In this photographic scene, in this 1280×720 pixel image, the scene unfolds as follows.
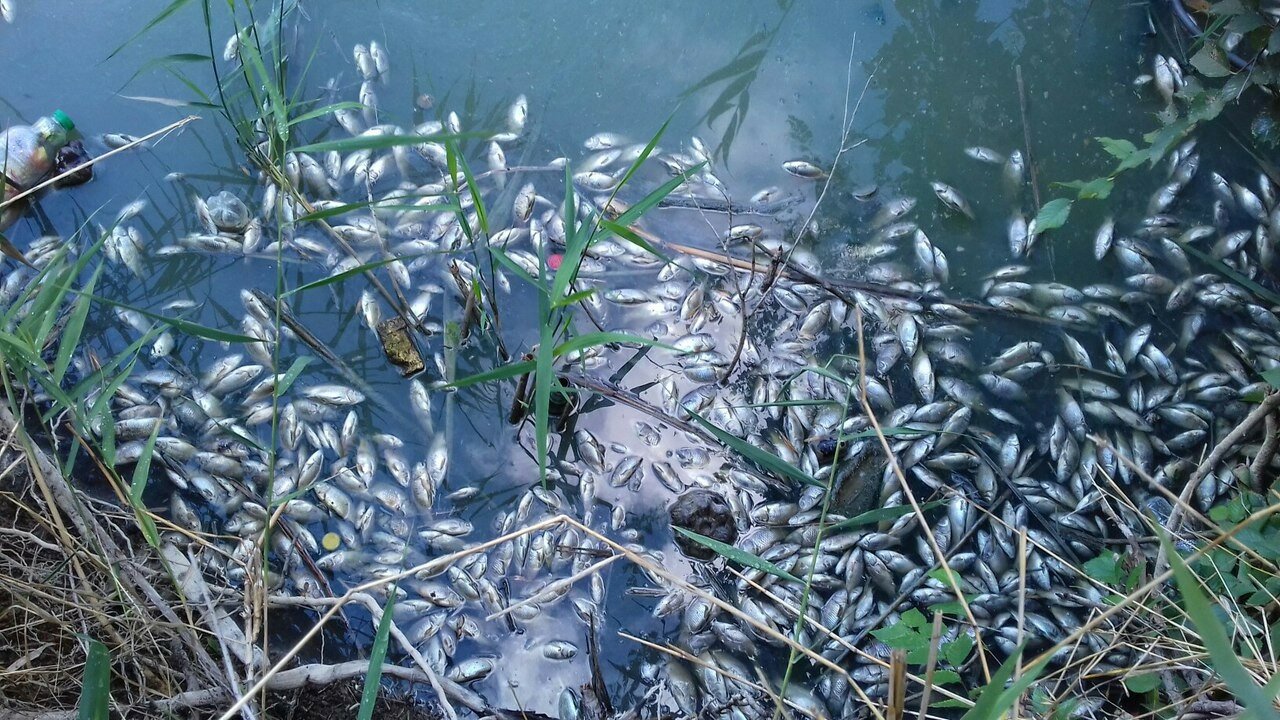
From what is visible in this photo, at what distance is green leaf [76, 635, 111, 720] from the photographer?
149 centimetres

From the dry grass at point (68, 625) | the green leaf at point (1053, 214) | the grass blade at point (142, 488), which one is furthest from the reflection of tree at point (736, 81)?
the dry grass at point (68, 625)

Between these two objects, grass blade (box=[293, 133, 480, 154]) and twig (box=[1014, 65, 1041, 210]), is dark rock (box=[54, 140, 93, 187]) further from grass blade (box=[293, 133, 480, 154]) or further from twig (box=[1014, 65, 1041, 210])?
twig (box=[1014, 65, 1041, 210])

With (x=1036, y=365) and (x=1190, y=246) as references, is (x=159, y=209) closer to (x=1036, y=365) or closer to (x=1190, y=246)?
(x=1036, y=365)

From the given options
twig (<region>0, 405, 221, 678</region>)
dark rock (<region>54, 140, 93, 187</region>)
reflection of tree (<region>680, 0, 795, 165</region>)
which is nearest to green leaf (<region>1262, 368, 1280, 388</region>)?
reflection of tree (<region>680, 0, 795, 165</region>)

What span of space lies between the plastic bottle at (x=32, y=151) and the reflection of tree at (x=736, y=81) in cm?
235

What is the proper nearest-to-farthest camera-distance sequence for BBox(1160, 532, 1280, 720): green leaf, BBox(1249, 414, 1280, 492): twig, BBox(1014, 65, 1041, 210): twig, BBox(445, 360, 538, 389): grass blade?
BBox(1160, 532, 1280, 720): green leaf, BBox(445, 360, 538, 389): grass blade, BBox(1249, 414, 1280, 492): twig, BBox(1014, 65, 1041, 210): twig

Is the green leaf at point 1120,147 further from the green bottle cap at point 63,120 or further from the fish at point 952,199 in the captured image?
the green bottle cap at point 63,120

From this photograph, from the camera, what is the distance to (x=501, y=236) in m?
2.90

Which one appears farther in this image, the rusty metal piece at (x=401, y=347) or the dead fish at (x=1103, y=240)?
the dead fish at (x=1103, y=240)

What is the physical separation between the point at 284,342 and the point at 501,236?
851 millimetres

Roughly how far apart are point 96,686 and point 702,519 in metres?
1.64

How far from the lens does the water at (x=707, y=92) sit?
2.99m

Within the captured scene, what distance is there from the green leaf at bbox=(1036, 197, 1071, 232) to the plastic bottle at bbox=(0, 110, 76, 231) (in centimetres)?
357

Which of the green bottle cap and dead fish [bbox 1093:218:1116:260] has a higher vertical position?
the green bottle cap
